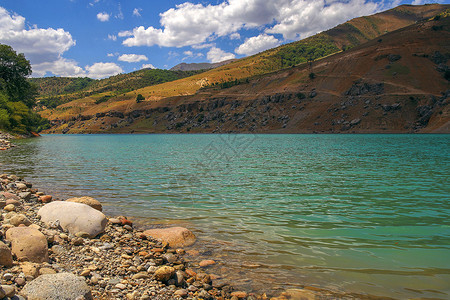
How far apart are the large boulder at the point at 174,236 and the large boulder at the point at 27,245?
10.6 ft

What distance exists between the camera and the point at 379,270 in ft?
21.8

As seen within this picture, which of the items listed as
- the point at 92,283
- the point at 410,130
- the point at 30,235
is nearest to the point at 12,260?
the point at 30,235

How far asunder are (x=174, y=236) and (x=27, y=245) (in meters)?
3.84

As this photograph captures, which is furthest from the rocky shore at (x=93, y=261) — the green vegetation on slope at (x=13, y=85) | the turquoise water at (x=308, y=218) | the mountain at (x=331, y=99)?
the mountain at (x=331, y=99)

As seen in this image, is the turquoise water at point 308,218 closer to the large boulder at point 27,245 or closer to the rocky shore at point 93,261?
the rocky shore at point 93,261

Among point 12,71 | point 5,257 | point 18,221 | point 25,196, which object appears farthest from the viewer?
point 12,71

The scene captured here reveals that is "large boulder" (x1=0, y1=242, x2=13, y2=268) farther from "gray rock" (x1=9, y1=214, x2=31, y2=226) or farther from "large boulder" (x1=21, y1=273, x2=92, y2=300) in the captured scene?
"gray rock" (x1=9, y1=214, x2=31, y2=226)

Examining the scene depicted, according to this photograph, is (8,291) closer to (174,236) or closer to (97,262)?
(97,262)

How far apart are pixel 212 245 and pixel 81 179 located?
15194mm

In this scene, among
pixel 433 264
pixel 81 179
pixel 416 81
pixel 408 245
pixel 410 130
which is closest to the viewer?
pixel 433 264

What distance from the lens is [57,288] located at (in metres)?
4.68

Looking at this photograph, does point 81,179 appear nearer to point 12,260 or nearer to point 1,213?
point 1,213

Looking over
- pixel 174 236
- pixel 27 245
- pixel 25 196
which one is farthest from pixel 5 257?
pixel 25 196

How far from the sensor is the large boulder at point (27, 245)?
5.84 m
